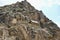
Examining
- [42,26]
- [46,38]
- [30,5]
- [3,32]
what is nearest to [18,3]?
[30,5]

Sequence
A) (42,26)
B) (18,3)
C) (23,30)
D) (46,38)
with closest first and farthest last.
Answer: (23,30) → (46,38) → (42,26) → (18,3)

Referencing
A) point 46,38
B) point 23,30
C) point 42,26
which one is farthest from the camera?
point 42,26

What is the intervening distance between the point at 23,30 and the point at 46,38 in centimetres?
604

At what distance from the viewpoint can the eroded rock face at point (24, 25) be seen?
132 feet

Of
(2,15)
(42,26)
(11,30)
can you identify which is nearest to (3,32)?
(11,30)

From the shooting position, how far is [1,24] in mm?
41406

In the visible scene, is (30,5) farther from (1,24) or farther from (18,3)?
(1,24)

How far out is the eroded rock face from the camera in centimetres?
4031

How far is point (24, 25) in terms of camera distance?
140ft

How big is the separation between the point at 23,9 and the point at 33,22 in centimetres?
600

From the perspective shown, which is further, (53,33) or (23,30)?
(53,33)

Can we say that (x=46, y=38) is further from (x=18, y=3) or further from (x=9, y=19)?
(x=18, y=3)

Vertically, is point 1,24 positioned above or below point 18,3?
below

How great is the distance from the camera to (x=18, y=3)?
180 feet
